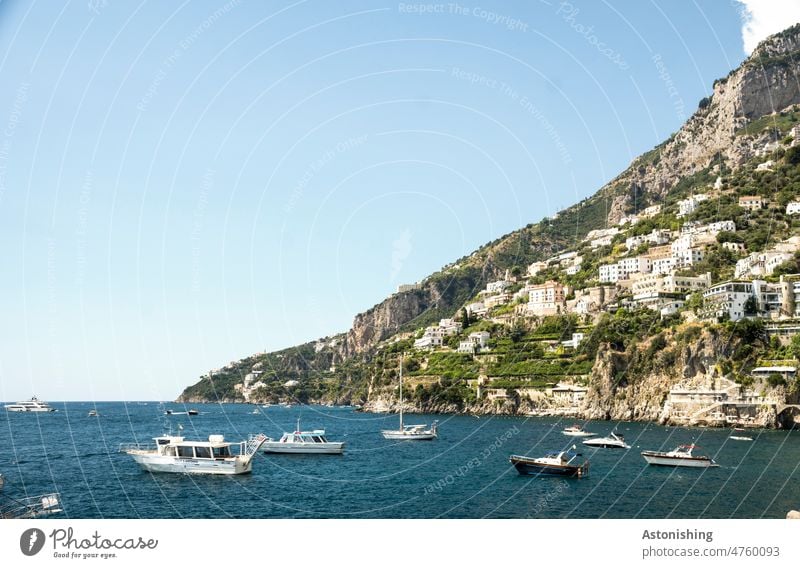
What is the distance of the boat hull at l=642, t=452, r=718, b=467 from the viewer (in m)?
26.4

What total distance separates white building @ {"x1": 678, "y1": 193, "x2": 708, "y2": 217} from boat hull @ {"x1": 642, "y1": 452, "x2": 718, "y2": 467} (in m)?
57.5

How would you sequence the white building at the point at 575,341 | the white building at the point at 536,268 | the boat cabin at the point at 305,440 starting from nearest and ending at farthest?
the boat cabin at the point at 305,440 → the white building at the point at 575,341 → the white building at the point at 536,268

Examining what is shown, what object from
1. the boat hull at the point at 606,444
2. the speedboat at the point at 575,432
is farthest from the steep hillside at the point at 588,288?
the boat hull at the point at 606,444

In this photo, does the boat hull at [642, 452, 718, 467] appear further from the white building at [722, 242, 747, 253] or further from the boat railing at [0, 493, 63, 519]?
the white building at [722, 242, 747, 253]

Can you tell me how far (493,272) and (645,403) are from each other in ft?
209

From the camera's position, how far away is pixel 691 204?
79.3 meters

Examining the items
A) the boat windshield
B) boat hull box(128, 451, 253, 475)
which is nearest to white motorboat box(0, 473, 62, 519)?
boat hull box(128, 451, 253, 475)

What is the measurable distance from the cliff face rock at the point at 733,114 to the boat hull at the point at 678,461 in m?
78.5

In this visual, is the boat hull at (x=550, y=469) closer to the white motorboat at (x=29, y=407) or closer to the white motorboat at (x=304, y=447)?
the white motorboat at (x=304, y=447)

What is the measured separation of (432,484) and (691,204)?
67.8m

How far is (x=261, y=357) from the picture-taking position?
13012 centimetres

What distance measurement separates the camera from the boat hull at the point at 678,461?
2641 centimetres

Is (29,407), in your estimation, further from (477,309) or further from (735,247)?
(735,247)
